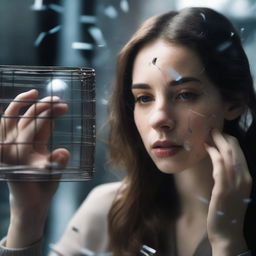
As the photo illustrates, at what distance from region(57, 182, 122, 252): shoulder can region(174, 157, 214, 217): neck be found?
131 millimetres

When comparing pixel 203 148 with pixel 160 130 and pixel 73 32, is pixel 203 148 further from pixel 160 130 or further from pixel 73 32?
pixel 73 32

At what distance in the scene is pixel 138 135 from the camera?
3.14 feet

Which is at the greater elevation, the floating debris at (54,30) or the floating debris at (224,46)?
the floating debris at (54,30)

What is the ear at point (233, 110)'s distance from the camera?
2.88 ft

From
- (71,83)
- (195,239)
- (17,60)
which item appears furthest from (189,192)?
(17,60)

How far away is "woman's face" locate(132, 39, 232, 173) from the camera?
860 mm

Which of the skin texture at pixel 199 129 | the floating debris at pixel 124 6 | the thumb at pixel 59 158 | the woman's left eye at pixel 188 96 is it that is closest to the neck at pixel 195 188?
the skin texture at pixel 199 129

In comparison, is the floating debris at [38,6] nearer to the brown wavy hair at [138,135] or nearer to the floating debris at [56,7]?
the floating debris at [56,7]

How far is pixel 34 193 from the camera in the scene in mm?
898

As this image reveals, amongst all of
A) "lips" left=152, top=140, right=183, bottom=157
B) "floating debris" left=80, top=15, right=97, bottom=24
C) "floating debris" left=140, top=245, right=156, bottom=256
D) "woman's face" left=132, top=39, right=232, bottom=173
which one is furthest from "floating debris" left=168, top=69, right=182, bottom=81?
"floating debris" left=140, top=245, right=156, bottom=256

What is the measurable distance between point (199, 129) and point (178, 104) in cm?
6

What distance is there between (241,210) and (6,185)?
0.42m

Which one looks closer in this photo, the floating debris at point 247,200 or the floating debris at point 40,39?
the floating debris at point 247,200

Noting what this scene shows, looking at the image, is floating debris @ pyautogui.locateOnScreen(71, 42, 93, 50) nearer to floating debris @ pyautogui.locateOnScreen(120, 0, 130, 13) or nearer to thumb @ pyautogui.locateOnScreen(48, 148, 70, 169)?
floating debris @ pyautogui.locateOnScreen(120, 0, 130, 13)
